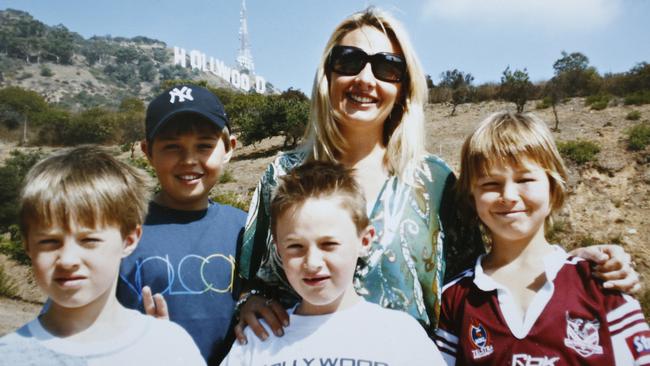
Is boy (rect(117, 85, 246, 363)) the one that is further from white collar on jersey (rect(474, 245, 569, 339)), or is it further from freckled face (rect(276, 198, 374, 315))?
white collar on jersey (rect(474, 245, 569, 339))

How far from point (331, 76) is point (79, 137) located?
4836 cm

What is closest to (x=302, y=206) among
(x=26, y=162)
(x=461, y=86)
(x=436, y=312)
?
(x=436, y=312)

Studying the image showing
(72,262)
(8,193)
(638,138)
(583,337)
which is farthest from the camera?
(8,193)

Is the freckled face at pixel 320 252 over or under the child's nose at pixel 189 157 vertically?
under

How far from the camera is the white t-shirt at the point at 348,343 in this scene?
5.49 feet

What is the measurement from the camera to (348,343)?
171 cm

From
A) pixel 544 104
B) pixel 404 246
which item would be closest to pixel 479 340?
pixel 404 246

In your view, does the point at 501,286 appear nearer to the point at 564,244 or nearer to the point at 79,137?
the point at 564,244

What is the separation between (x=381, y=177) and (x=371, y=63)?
62cm

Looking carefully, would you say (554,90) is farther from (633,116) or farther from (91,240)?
(91,240)

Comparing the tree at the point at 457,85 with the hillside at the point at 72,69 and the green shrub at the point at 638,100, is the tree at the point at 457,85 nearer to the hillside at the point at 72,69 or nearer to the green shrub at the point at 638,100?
Answer: the green shrub at the point at 638,100

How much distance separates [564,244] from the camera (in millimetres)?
11875

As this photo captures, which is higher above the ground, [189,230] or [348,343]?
[189,230]

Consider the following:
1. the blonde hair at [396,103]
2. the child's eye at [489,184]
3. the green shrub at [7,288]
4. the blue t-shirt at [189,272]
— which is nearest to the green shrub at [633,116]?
the blonde hair at [396,103]
